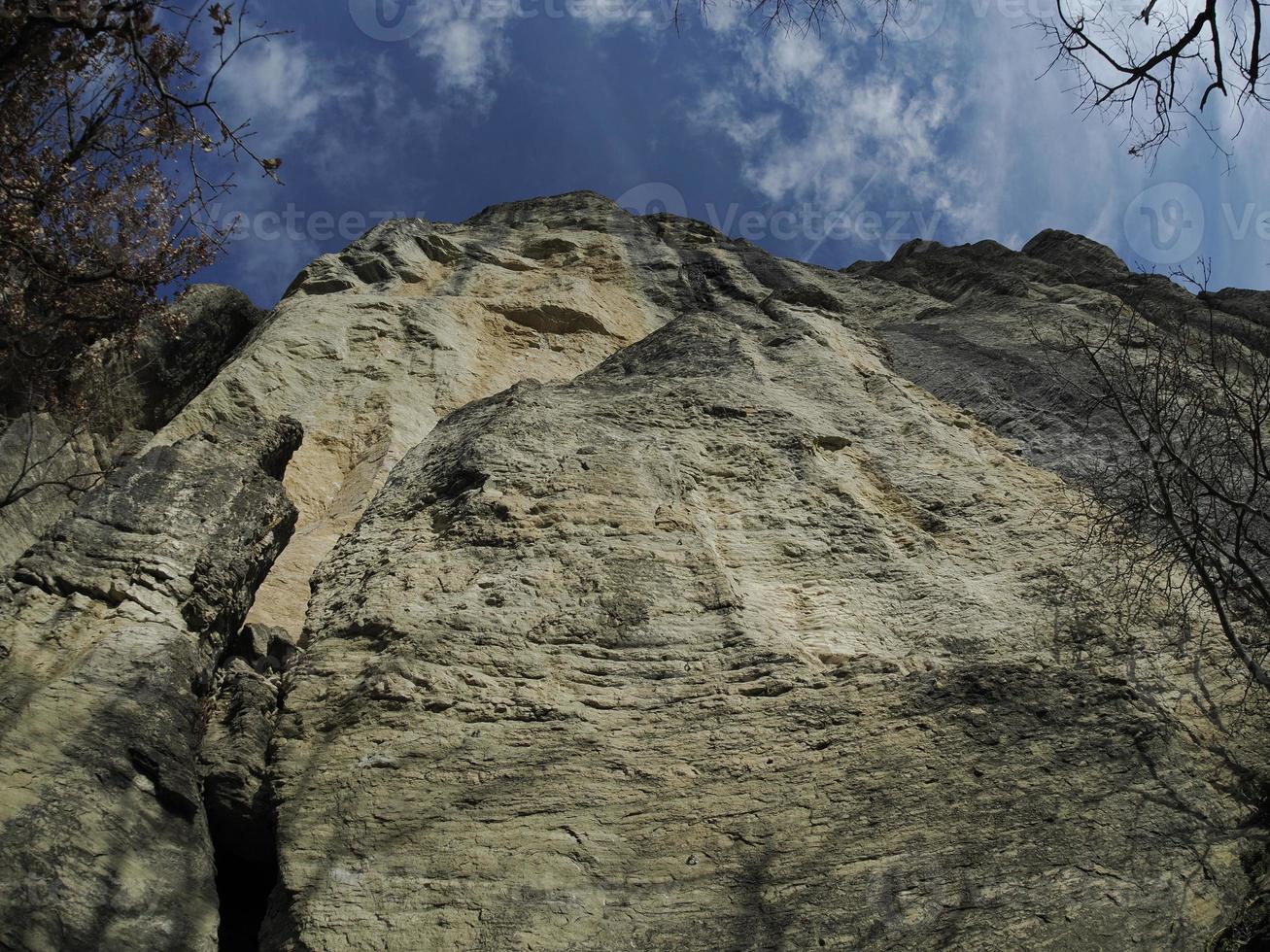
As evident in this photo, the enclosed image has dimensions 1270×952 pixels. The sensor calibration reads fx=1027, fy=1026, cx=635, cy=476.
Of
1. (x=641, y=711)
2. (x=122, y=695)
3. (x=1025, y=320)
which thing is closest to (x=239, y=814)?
(x=122, y=695)

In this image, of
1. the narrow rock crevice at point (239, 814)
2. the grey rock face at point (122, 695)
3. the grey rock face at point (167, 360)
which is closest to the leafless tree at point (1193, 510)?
the narrow rock crevice at point (239, 814)

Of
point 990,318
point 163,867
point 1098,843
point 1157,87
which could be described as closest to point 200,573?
point 163,867

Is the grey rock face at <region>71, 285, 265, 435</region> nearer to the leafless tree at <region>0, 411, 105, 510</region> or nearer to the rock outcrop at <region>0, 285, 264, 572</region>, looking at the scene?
the rock outcrop at <region>0, 285, 264, 572</region>

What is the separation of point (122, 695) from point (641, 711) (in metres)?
3.29

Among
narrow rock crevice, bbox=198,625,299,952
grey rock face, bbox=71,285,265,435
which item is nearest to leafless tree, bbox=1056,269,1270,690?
narrow rock crevice, bbox=198,625,299,952

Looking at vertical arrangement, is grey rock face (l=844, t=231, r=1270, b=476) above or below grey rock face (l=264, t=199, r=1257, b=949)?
above

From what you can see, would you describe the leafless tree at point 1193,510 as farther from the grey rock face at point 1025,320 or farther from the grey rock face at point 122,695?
the grey rock face at point 122,695

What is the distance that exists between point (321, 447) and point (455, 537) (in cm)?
634

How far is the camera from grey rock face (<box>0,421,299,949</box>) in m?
5.41

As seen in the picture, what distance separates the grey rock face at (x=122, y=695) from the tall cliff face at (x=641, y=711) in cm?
2

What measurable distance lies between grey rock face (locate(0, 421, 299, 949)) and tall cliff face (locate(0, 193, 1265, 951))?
2 cm

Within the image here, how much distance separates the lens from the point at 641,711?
675 centimetres

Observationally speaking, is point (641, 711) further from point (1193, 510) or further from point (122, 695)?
point (1193, 510)

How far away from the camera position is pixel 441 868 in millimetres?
5672
